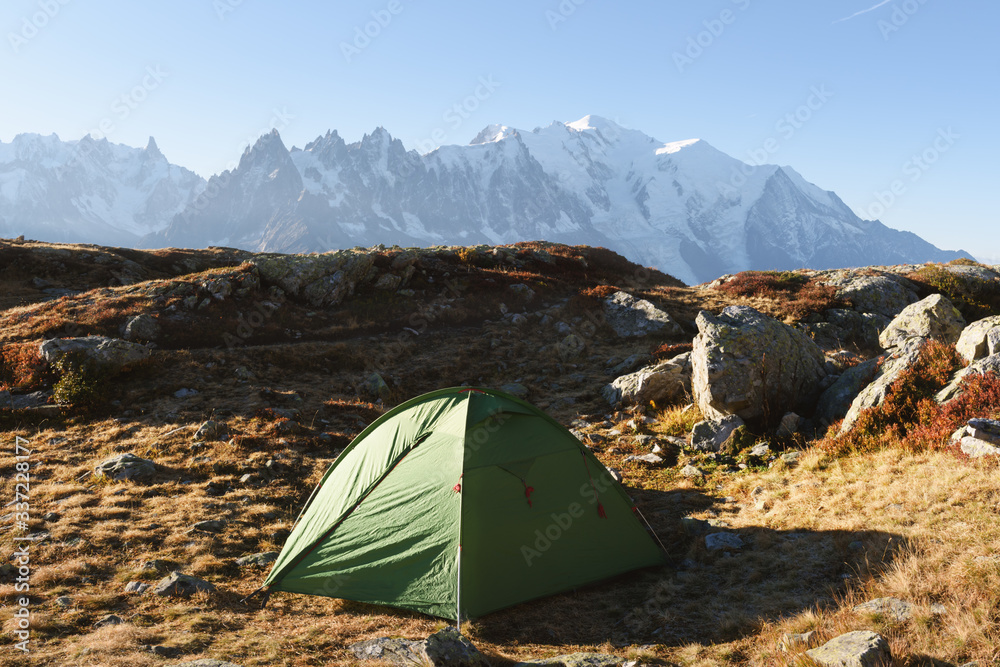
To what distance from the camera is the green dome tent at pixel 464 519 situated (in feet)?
25.5

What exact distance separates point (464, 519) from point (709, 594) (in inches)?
151

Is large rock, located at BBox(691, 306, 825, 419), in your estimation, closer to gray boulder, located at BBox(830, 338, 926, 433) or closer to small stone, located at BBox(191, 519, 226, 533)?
gray boulder, located at BBox(830, 338, 926, 433)

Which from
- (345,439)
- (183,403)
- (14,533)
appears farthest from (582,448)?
(183,403)

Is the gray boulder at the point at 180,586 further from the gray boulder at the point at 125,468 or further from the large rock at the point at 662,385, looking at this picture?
the large rock at the point at 662,385

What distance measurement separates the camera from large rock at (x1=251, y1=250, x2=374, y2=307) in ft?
84.8

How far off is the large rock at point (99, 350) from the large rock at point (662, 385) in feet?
56.5

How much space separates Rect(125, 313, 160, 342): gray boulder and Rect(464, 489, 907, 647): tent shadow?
1940cm

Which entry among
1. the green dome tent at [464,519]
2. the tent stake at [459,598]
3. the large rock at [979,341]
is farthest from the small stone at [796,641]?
the large rock at [979,341]

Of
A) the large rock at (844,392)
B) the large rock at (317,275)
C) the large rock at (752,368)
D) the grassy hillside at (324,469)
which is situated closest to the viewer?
the grassy hillside at (324,469)

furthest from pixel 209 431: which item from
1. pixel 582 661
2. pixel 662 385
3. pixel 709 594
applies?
pixel 662 385

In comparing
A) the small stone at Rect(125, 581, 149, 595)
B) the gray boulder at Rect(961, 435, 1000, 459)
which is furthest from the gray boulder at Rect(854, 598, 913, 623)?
the small stone at Rect(125, 581, 149, 595)

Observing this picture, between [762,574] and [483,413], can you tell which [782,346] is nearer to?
[762,574]

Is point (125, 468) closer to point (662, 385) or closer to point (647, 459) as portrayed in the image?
point (647, 459)

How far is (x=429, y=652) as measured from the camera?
579 centimetres
